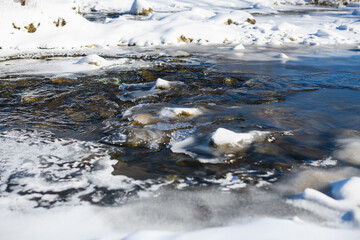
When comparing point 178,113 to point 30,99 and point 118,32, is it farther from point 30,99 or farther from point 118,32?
point 118,32

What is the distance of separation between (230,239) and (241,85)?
9.38 feet

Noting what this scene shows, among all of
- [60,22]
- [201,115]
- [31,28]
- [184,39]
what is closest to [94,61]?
[201,115]

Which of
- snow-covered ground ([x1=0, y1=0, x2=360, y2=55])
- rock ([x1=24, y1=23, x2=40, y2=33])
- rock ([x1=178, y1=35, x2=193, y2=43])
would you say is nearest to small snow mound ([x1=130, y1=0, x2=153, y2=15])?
snow-covered ground ([x1=0, y1=0, x2=360, y2=55])

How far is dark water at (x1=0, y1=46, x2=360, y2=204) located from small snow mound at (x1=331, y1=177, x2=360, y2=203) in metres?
0.29

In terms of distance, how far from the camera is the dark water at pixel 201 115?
1.84 meters

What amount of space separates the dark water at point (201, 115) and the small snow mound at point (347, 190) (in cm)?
29

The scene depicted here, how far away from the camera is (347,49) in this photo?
22.7 ft

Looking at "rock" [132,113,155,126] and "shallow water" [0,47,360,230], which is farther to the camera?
"rock" [132,113,155,126]

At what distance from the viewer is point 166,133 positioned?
2.29m

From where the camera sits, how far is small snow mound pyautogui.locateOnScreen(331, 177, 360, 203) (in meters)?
1.42

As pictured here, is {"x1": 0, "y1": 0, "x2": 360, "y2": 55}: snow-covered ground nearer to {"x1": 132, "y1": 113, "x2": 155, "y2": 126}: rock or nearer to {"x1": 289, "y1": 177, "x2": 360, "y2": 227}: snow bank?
{"x1": 132, "y1": 113, "x2": 155, "y2": 126}: rock

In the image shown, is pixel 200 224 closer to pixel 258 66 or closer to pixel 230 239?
pixel 230 239

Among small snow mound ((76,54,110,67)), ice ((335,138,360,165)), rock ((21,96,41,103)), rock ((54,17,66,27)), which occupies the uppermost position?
rock ((54,17,66,27))

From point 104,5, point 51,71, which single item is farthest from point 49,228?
point 104,5
